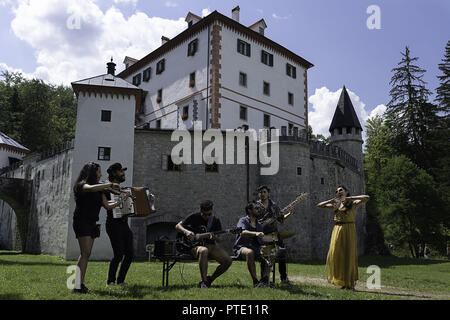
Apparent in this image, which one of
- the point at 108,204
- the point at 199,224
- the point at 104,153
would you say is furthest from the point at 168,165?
the point at 108,204

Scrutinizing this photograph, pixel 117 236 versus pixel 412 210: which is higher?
pixel 412 210

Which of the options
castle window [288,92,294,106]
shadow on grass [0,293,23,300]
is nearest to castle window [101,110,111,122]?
castle window [288,92,294,106]

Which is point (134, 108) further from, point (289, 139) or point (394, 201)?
point (394, 201)

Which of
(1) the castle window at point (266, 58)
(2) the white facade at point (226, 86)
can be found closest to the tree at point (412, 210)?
(2) the white facade at point (226, 86)

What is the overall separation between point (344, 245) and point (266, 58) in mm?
28248

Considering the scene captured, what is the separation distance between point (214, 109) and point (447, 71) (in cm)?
2647

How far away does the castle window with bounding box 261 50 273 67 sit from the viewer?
34500mm

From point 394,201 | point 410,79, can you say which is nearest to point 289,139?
point 394,201

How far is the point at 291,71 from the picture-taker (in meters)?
37.2

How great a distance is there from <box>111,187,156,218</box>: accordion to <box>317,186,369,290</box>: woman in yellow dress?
3.78 meters

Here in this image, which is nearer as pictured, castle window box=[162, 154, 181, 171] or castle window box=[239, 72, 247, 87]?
castle window box=[162, 154, 181, 171]

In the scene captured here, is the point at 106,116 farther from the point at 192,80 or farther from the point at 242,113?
the point at 242,113

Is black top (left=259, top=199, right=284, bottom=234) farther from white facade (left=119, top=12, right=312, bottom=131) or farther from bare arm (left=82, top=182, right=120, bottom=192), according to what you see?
white facade (left=119, top=12, right=312, bottom=131)

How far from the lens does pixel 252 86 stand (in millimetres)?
33125
